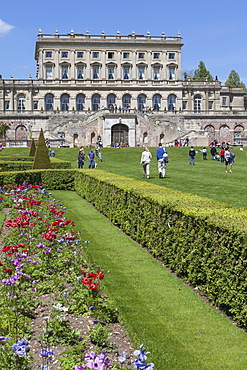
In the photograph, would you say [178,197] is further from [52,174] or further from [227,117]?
[227,117]

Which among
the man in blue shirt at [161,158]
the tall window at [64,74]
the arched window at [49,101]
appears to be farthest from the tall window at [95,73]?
the man in blue shirt at [161,158]

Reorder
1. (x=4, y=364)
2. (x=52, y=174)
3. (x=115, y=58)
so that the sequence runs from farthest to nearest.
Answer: (x=115, y=58)
(x=52, y=174)
(x=4, y=364)

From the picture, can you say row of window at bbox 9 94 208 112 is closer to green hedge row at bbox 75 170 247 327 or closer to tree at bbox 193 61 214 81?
tree at bbox 193 61 214 81

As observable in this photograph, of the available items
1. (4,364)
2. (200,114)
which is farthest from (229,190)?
(200,114)

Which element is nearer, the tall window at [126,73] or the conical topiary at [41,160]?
the conical topiary at [41,160]

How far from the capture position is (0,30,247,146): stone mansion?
238ft

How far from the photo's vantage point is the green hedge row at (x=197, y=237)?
7.52m

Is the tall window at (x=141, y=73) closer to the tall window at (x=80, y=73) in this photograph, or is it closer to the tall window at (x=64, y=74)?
the tall window at (x=80, y=73)

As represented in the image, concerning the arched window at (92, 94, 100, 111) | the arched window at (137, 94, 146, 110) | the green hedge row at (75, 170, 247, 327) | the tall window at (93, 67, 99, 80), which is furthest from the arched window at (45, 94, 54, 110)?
the green hedge row at (75, 170, 247, 327)

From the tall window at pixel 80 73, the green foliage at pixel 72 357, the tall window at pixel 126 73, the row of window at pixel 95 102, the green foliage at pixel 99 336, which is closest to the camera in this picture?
the green foliage at pixel 72 357

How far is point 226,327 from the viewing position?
24.3 ft

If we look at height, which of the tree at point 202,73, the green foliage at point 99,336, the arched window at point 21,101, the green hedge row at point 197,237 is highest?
the tree at point 202,73

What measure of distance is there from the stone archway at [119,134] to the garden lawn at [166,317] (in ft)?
185

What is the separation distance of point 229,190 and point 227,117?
5768cm
